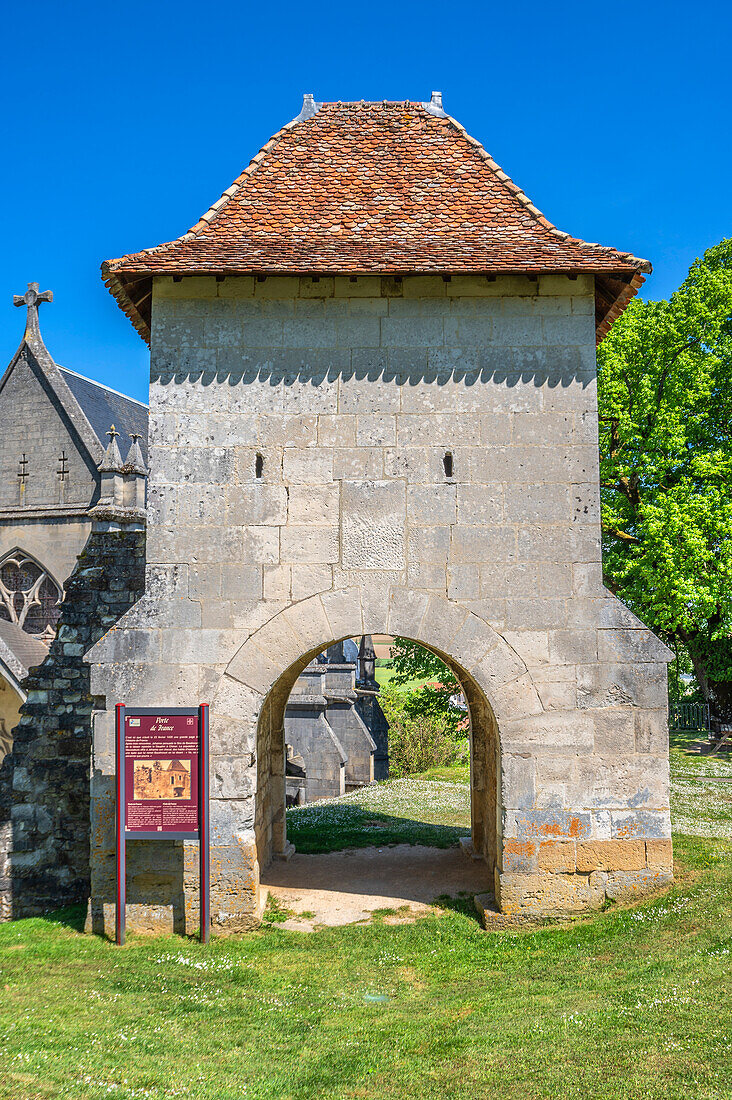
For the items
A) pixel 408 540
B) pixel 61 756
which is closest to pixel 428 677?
pixel 61 756

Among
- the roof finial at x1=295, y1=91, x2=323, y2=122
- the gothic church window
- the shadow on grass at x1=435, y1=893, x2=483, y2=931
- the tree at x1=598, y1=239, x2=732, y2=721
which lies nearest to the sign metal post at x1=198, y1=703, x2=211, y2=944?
the shadow on grass at x1=435, y1=893, x2=483, y2=931

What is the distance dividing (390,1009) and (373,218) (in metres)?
7.24

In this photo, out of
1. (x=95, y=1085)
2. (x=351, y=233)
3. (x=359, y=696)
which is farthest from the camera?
(x=359, y=696)

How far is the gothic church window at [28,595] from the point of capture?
17859 mm

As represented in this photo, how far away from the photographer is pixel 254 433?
7949mm

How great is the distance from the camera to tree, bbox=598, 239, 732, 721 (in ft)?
54.5

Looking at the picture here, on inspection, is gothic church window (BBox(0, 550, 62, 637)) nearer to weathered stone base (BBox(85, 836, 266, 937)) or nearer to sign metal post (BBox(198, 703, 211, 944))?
weathered stone base (BBox(85, 836, 266, 937))

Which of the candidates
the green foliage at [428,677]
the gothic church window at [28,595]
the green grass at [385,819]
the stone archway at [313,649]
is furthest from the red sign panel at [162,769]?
the green foliage at [428,677]

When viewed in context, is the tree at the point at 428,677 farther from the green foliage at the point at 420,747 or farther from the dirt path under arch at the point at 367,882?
the dirt path under arch at the point at 367,882

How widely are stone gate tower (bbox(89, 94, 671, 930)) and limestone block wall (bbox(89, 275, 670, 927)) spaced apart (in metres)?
0.02

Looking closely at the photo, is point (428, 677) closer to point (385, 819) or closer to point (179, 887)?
point (385, 819)

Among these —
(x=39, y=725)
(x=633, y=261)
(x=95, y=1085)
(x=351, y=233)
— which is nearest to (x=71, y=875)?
(x=39, y=725)

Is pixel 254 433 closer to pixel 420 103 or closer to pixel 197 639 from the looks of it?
pixel 197 639

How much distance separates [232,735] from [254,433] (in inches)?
113
